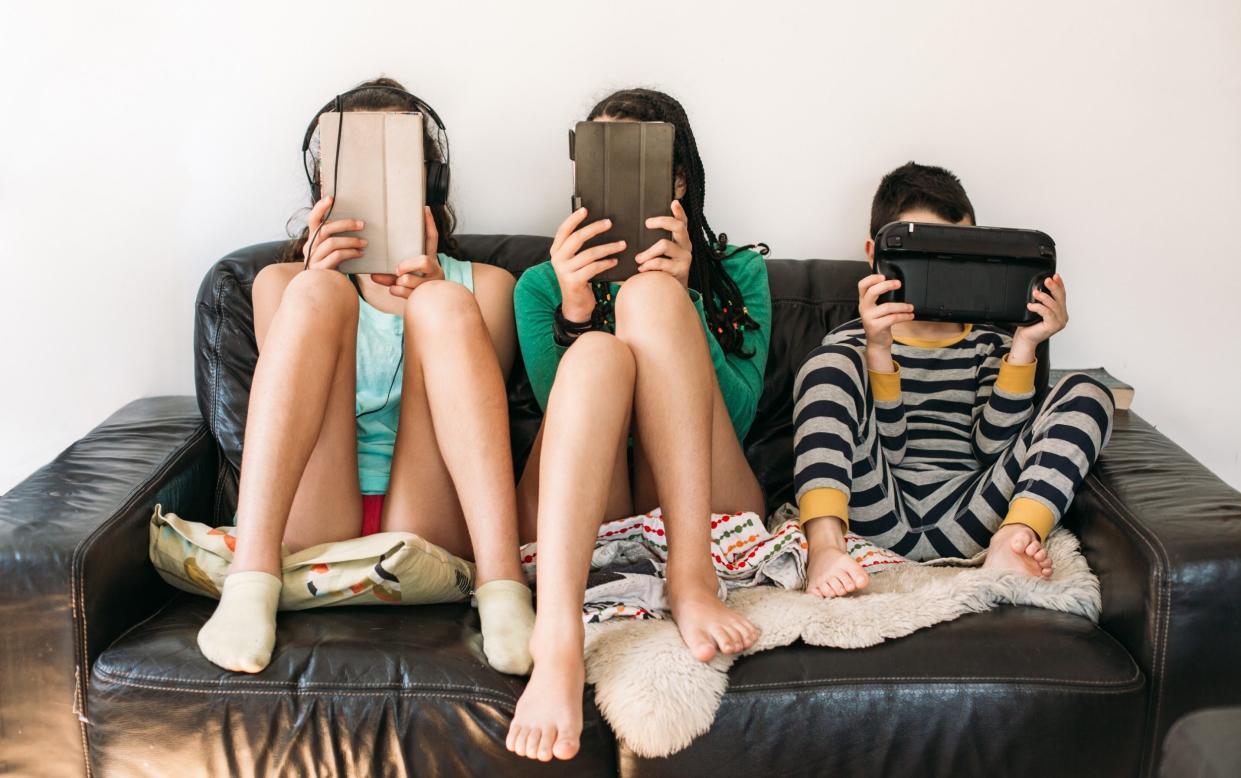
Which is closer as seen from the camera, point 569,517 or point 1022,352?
point 569,517

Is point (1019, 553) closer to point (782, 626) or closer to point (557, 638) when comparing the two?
point (782, 626)

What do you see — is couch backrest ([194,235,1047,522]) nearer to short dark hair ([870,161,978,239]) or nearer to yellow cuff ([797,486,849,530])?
short dark hair ([870,161,978,239])

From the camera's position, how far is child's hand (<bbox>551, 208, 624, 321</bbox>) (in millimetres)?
1420

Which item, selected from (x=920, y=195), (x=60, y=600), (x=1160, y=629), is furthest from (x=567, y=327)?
(x=1160, y=629)

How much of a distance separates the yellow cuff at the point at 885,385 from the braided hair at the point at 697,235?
188 millimetres

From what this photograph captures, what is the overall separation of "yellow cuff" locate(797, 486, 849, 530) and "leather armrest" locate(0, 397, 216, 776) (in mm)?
858

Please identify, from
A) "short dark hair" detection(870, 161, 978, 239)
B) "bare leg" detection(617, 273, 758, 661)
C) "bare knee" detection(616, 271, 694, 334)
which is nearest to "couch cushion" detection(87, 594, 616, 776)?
"bare leg" detection(617, 273, 758, 661)

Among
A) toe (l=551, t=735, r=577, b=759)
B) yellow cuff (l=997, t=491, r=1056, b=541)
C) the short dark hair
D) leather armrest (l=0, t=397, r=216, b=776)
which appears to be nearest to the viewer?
toe (l=551, t=735, r=577, b=759)

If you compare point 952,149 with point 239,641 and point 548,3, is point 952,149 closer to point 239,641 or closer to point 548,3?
point 548,3

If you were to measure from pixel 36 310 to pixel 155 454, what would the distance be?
0.55 meters

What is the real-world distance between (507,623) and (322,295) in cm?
47

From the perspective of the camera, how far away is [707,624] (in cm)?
117

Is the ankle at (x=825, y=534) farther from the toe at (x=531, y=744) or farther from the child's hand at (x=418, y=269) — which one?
the child's hand at (x=418, y=269)

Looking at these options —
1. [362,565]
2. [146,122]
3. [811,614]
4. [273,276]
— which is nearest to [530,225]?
[273,276]
